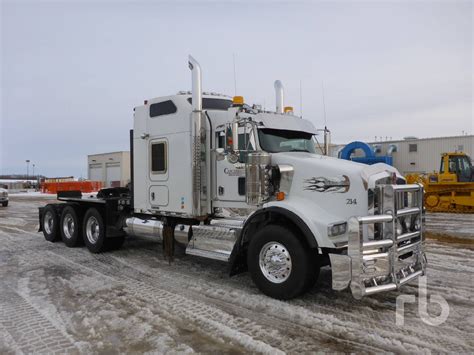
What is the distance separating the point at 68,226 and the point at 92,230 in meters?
1.18

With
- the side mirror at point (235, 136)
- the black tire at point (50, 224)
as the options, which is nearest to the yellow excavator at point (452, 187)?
the side mirror at point (235, 136)

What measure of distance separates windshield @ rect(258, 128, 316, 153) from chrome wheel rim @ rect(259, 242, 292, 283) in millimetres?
1566

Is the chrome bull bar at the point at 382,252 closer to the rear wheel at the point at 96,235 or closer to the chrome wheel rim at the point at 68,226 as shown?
the rear wheel at the point at 96,235

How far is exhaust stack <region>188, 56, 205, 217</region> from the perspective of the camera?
6836 mm

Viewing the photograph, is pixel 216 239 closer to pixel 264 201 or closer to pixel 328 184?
pixel 264 201

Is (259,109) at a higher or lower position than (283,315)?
higher

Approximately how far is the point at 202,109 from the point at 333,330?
4.33 m

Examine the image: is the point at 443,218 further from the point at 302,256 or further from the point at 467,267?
the point at 302,256

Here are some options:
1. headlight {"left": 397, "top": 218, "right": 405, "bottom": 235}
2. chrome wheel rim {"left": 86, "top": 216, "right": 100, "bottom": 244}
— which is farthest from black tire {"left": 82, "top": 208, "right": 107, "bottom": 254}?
headlight {"left": 397, "top": 218, "right": 405, "bottom": 235}

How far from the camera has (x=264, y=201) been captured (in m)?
5.79

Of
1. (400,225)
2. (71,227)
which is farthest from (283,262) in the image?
(71,227)

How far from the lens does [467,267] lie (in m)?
7.20

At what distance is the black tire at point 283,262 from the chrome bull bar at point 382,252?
0.50 meters

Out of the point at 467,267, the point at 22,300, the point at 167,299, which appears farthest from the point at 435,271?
the point at 22,300
